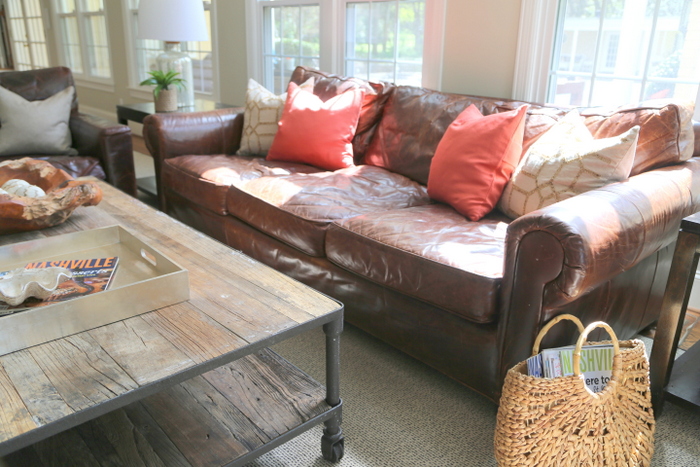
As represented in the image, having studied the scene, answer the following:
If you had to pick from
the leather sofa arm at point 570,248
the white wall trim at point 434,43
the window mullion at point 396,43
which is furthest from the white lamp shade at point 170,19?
the leather sofa arm at point 570,248

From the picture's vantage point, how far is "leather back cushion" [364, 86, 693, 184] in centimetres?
176

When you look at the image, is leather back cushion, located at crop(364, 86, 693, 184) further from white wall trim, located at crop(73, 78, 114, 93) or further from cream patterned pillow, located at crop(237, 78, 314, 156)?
white wall trim, located at crop(73, 78, 114, 93)

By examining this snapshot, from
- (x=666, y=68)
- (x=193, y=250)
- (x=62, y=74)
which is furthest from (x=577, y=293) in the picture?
(x=62, y=74)

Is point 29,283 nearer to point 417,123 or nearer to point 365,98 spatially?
point 417,123

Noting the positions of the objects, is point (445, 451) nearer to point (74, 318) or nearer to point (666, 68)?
point (74, 318)

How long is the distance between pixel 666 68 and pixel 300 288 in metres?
1.80

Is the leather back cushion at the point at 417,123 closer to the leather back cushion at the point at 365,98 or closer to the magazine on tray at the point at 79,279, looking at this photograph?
the leather back cushion at the point at 365,98

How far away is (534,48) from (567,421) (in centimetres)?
180

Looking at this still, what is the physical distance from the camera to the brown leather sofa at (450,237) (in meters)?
1.41

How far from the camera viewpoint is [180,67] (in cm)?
361

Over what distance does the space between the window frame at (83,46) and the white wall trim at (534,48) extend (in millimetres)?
4977

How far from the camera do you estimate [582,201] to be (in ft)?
4.74

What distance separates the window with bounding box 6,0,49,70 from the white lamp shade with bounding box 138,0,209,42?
16.2ft

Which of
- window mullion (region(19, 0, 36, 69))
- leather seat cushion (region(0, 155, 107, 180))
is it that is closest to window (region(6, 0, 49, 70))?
window mullion (region(19, 0, 36, 69))
